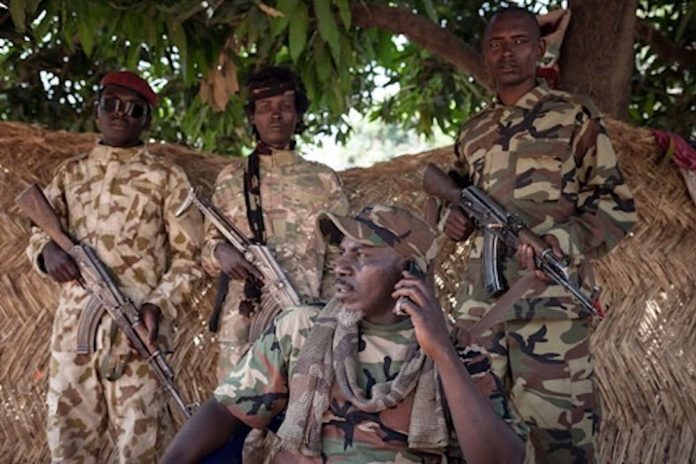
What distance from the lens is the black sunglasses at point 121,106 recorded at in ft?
15.4

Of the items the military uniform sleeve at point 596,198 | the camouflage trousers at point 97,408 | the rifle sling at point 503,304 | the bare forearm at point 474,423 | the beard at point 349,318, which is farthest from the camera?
the camouflage trousers at point 97,408

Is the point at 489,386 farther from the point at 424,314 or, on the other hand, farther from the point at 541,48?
the point at 541,48

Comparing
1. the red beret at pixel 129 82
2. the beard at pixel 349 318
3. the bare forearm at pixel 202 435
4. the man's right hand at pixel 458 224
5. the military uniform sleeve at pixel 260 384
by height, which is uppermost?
the red beret at pixel 129 82

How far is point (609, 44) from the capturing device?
18.1ft

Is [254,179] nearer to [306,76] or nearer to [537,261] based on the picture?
[306,76]

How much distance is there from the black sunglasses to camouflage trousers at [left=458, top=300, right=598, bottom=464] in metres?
1.79

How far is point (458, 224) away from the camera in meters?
4.43

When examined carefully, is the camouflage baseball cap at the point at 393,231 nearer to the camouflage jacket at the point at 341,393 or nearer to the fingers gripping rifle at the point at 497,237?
the camouflage jacket at the point at 341,393

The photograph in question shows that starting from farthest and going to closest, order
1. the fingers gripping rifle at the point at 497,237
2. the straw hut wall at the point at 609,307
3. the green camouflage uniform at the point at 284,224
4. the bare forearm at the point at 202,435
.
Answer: the straw hut wall at the point at 609,307, the green camouflage uniform at the point at 284,224, the fingers gripping rifle at the point at 497,237, the bare forearm at the point at 202,435

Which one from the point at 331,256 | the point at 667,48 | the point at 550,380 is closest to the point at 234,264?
the point at 331,256

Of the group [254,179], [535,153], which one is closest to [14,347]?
[254,179]

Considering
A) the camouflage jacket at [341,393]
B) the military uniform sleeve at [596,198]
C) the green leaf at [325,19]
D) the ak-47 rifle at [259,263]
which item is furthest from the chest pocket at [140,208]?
the camouflage jacket at [341,393]

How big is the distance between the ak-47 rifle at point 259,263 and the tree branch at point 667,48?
114 inches

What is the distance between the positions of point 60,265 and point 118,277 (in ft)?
0.79
